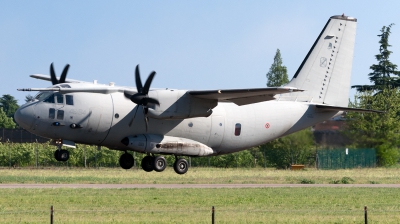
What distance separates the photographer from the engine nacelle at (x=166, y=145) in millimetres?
44406

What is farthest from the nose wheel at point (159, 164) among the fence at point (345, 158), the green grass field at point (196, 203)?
the fence at point (345, 158)

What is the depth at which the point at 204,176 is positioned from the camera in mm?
69438

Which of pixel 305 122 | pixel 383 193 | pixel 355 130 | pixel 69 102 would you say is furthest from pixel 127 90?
pixel 355 130

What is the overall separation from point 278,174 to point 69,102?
35132 millimetres

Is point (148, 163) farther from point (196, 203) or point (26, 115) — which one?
point (26, 115)

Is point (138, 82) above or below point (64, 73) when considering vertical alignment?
below

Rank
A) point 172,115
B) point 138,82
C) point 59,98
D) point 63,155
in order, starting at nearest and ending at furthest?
point 59,98 → point 63,155 → point 172,115 → point 138,82

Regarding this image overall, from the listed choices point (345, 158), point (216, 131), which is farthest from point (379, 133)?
point (216, 131)

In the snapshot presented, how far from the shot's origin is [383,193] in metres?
52.9

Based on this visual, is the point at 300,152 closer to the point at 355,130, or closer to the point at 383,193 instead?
the point at 355,130

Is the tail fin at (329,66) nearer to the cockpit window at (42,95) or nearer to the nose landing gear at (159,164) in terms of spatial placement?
the nose landing gear at (159,164)

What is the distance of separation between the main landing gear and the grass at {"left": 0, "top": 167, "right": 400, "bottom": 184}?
1450 centimetres

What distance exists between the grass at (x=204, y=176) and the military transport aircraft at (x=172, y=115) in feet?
41.8

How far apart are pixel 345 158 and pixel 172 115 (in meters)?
38.8
